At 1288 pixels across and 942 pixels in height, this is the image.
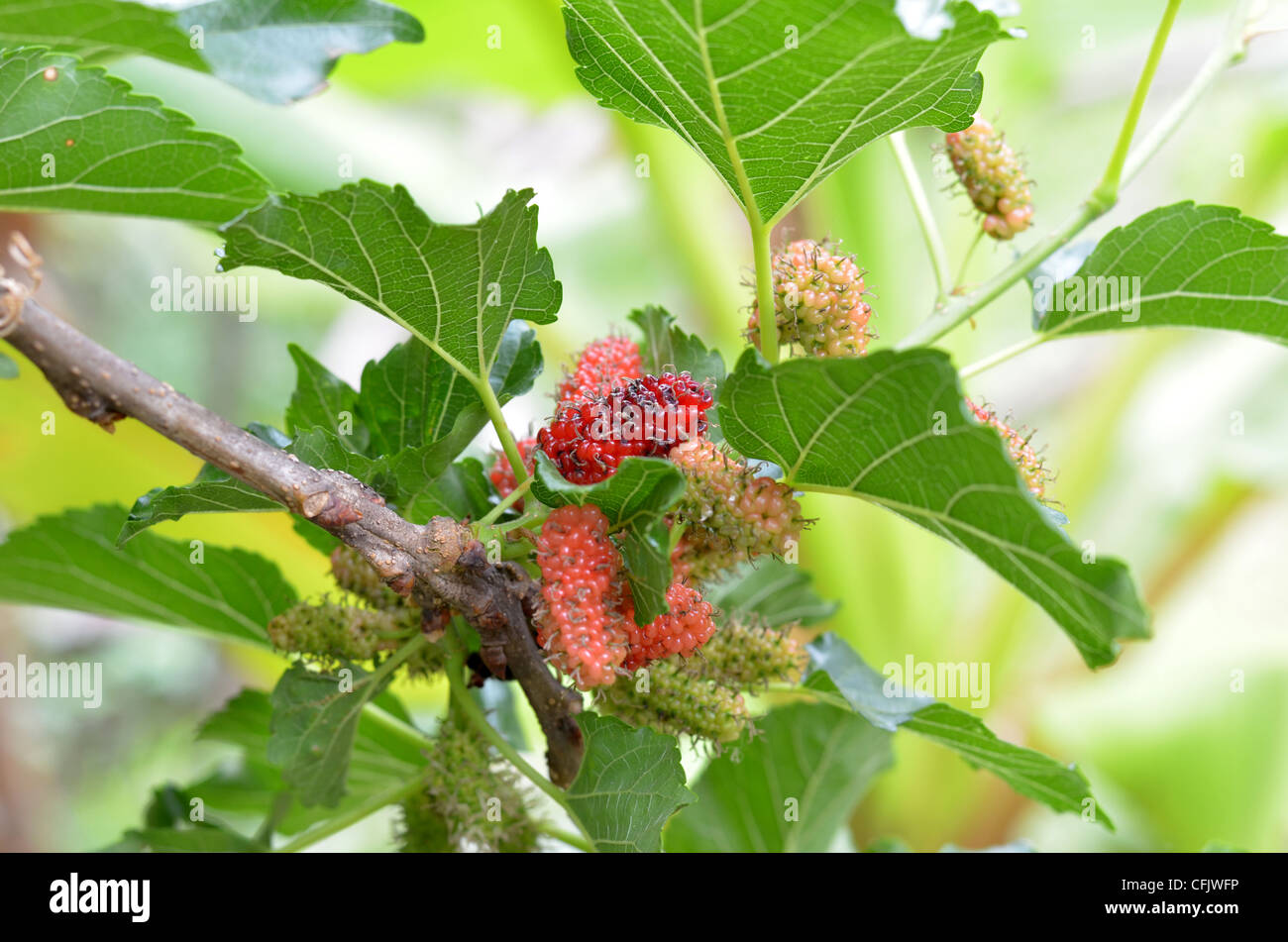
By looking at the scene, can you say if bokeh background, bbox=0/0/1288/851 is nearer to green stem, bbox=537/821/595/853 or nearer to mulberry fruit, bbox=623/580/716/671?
green stem, bbox=537/821/595/853

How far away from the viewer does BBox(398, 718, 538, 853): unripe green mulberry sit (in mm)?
619

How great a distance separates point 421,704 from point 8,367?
3.69ft

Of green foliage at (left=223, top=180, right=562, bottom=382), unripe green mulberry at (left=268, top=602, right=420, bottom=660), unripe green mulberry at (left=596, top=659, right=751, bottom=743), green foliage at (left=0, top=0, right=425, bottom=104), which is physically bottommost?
unripe green mulberry at (left=596, top=659, right=751, bottom=743)

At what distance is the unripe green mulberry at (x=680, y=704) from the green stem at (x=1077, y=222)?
24 cm

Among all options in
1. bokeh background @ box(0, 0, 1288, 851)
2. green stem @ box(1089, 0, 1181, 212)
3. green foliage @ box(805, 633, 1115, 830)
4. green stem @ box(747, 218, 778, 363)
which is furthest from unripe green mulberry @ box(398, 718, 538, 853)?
bokeh background @ box(0, 0, 1288, 851)

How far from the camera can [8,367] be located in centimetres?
49

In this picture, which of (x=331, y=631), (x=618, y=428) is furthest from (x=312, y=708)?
(x=618, y=428)

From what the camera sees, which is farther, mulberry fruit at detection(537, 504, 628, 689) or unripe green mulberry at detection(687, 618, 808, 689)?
unripe green mulberry at detection(687, 618, 808, 689)

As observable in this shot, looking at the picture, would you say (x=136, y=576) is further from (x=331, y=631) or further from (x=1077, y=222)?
(x=1077, y=222)

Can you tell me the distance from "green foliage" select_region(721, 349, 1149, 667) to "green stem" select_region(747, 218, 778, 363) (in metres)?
0.07

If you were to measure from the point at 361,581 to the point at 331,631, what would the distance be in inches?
1.9

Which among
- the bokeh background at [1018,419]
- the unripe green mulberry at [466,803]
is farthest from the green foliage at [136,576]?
the bokeh background at [1018,419]

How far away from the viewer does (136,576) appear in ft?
2.52
